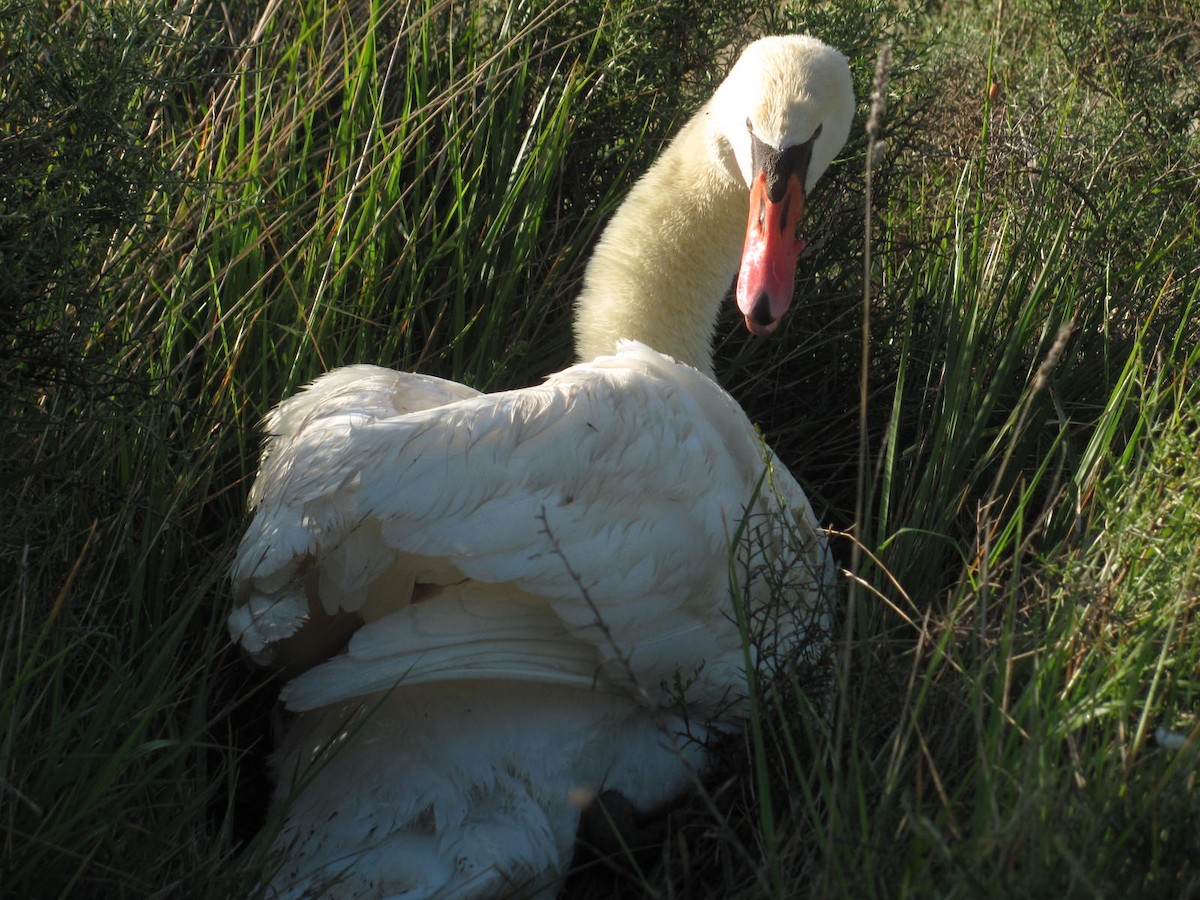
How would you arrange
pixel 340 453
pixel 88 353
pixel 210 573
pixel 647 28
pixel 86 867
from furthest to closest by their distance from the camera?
pixel 647 28
pixel 88 353
pixel 210 573
pixel 340 453
pixel 86 867

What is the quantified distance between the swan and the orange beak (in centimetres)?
39

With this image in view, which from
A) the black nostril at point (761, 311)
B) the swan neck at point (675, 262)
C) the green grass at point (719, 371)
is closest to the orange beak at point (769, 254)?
the black nostril at point (761, 311)

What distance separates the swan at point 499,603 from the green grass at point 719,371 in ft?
0.54

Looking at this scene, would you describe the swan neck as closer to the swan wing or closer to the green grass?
the green grass

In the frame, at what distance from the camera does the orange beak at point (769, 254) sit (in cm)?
324

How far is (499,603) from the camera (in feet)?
8.49

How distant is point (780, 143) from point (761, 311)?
0.40 metres

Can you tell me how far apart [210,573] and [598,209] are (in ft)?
5.99

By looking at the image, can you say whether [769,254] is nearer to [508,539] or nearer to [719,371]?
[719,371]

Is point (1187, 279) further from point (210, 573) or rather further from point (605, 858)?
point (210, 573)

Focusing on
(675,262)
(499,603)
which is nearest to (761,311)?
(675,262)

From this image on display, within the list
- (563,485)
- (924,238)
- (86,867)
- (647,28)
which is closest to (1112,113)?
(924,238)

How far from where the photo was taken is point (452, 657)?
2482 millimetres

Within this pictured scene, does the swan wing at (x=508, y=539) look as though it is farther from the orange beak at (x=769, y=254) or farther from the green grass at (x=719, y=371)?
the orange beak at (x=769, y=254)
